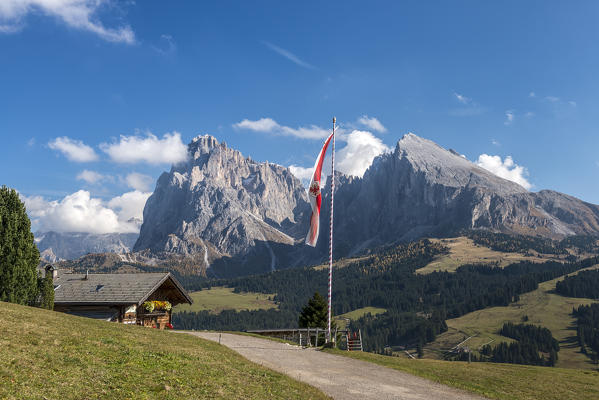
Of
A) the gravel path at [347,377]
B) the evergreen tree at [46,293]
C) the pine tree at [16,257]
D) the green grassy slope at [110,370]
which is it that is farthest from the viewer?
the evergreen tree at [46,293]

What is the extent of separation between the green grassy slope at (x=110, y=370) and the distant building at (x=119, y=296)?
85.6ft

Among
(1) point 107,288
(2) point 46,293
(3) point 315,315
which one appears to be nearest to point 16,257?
(2) point 46,293

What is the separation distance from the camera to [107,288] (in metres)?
51.6

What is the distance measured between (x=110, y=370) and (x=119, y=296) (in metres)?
35.9

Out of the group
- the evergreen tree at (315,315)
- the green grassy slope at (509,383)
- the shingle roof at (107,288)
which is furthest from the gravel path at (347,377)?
the evergreen tree at (315,315)

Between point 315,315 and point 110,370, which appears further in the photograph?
point 315,315

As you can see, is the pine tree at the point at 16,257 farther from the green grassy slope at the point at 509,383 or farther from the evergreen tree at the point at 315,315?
the evergreen tree at the point at 315,315

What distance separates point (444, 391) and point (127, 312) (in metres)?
38.9

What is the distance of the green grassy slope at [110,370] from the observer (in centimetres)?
1377

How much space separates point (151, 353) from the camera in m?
20.9

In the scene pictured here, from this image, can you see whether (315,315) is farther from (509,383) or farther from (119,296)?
(509,383)

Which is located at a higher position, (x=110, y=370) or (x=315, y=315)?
(x=110, y=370)

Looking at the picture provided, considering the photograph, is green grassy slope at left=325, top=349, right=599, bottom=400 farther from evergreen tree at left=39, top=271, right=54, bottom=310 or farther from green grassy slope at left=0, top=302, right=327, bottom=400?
evergreen tree at left=39, top=271, right=54, bottom=310

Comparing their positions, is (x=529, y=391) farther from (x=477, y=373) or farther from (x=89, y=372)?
(x=89, y=372)
